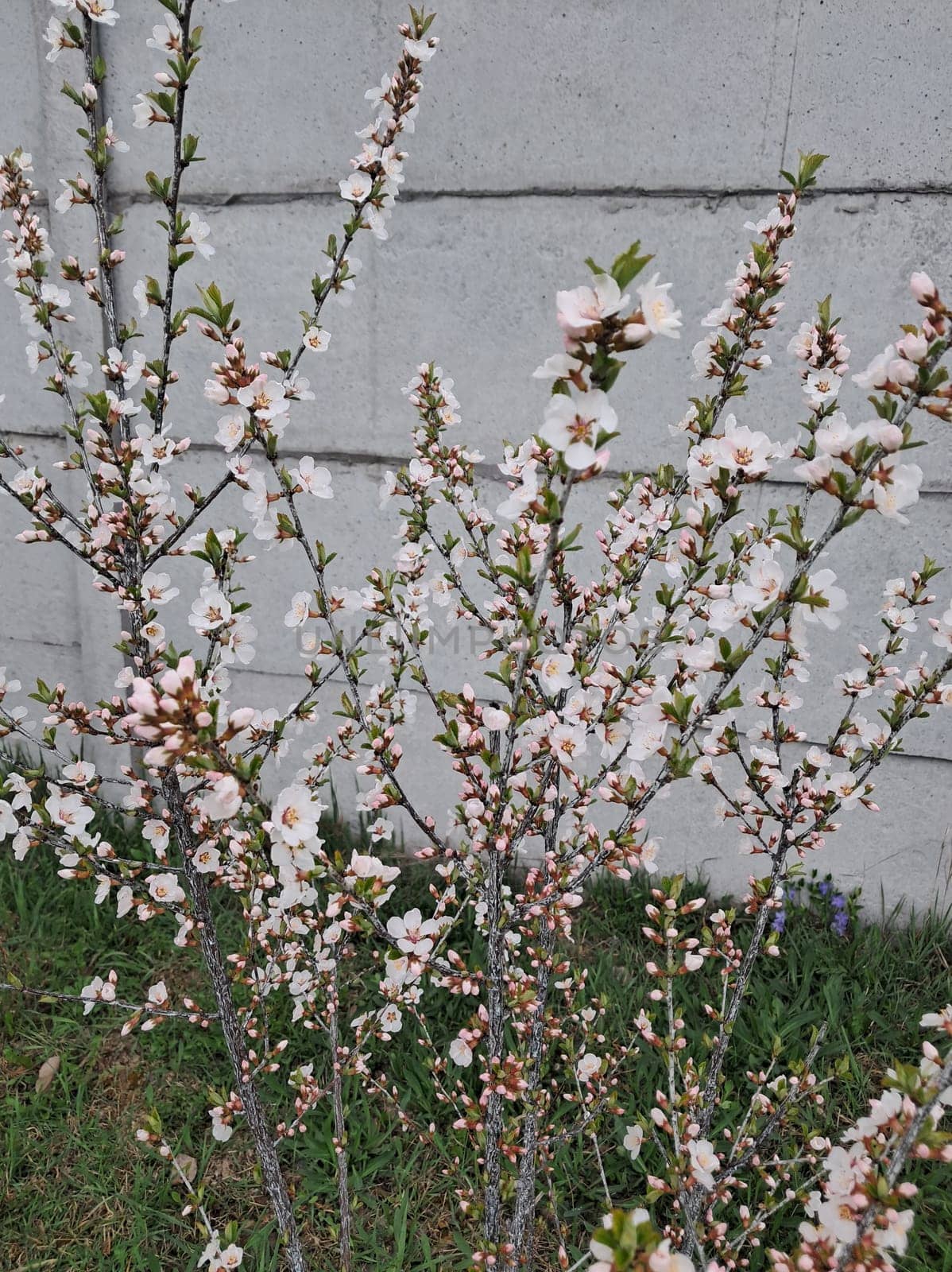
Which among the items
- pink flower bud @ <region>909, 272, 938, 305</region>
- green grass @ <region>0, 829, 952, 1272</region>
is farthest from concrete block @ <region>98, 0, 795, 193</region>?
green grass @ <region>0, 829, 952, 1272</region>

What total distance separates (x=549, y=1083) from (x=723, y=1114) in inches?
19.4

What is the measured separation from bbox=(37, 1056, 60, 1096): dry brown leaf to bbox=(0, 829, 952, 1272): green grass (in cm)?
2

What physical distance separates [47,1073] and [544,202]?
122 inches

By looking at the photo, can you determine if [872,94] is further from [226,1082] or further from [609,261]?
[226,1082]

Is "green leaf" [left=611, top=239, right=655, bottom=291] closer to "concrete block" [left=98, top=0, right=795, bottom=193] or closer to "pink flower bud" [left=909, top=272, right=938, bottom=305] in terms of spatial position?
"pink flower bud" [left=909, top=272, right=938, bottom=305]

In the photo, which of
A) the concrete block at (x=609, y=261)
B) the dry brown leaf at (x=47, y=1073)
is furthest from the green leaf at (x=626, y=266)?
the dry brown leaf at (x=47, y=1073)

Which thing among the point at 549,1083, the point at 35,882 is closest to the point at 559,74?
the point at 549,1083

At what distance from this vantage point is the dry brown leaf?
7.84 feet

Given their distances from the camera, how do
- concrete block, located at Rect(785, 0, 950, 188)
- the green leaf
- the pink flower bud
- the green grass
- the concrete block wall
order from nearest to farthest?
the green leaf → the pink flower bud → the green grass → concrete block, located at Rect(785, 0, 950, 188) → the concrete block wall

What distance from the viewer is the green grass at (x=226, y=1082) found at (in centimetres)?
202

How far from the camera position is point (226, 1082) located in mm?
2389

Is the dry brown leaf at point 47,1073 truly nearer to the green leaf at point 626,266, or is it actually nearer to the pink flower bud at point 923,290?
the green leaf at point 626,266

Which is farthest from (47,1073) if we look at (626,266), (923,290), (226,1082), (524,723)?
(923,290)

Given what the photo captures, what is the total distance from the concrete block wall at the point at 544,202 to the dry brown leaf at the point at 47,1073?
1.53 m
